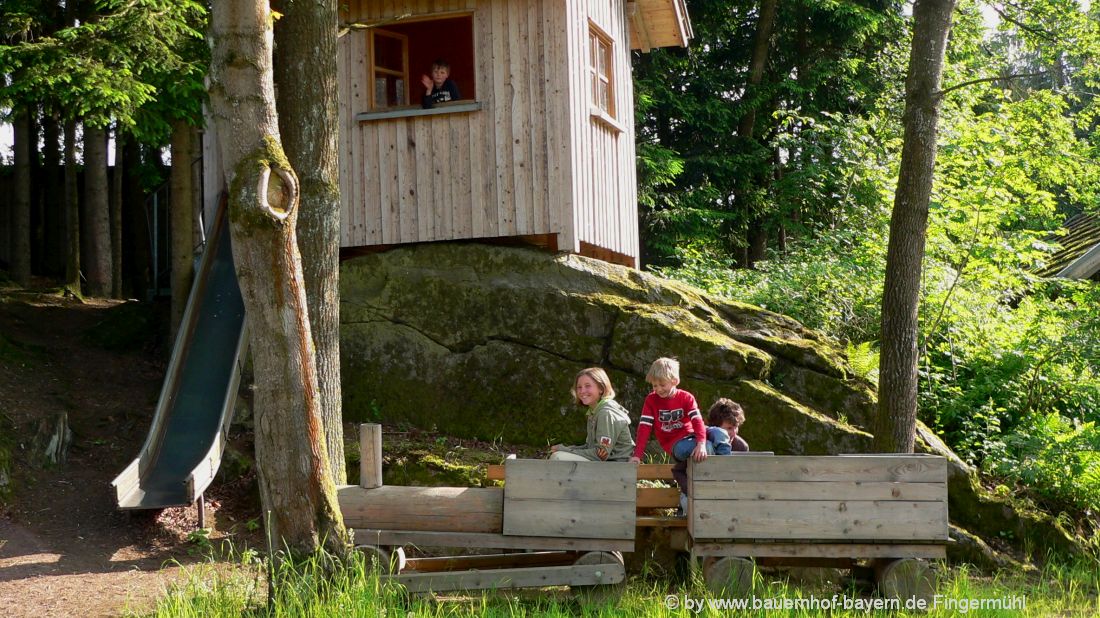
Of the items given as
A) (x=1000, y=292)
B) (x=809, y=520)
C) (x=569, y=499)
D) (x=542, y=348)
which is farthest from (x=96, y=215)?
(x=809, y=520)

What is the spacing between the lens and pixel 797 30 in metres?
24.6

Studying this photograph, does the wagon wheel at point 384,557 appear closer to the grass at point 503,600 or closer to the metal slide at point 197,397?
the grass at point 503,600

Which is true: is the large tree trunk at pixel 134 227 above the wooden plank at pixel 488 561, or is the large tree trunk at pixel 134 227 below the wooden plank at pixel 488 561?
above

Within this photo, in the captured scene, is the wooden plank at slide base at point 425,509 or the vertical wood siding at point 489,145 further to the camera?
the vertical wood siding at point 489,145

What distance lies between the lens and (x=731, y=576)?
277 inches

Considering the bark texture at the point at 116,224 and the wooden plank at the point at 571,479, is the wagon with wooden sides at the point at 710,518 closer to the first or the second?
the wooden plank at the point at 571,479

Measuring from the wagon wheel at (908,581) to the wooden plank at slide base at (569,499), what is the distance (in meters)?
1.79

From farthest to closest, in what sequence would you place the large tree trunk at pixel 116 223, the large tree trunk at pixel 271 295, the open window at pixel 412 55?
1. the large tree trunk at pixel 116 223
2. the open window at pixel 412 55
3. the large tree trunk at pixel 271 295

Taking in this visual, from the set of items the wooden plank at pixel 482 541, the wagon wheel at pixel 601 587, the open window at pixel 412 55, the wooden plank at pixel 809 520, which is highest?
the open window at pixel 412 55

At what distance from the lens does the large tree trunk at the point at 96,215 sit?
61.3ft

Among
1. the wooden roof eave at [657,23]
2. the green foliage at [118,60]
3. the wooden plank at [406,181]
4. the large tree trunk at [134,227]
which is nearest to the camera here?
the green foliage at [118,60]

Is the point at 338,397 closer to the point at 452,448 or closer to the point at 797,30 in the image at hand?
the point at 452,448

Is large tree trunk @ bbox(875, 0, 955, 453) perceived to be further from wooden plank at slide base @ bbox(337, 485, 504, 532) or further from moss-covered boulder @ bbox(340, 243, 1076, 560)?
wooden plank at slide base @ bbox(337, 485, 504, 532)

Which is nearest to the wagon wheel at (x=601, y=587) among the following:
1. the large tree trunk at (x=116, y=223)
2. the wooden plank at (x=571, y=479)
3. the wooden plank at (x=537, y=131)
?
the wooden plank at (x=571, y=479)
